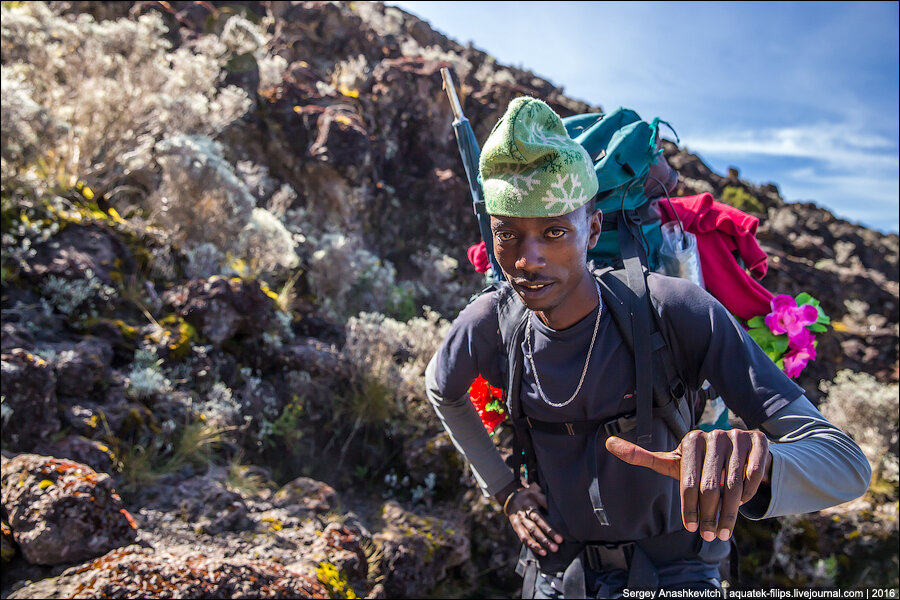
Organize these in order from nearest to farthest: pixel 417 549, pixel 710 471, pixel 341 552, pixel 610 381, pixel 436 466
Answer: pixel 710 471 → pixel 610 381 → pixel 341 552 → pixel 417 549 → pixel 436 466

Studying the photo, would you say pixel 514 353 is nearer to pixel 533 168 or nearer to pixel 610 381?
pixel 610 381

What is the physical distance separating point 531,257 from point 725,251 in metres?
0.96

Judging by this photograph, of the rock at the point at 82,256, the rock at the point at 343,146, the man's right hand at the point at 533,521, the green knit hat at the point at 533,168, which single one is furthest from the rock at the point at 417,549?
the rock at the point at 343,146

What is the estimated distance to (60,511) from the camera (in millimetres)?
2369

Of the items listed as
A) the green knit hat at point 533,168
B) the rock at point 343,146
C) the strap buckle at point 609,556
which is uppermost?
the rock at point 343,146

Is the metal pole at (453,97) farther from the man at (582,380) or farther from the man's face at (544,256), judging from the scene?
the man's face at (544,256)

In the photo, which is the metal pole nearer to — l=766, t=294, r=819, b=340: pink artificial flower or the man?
the man

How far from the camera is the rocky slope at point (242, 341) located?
9.20 feet

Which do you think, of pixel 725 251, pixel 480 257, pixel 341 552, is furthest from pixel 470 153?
pixel 341 552

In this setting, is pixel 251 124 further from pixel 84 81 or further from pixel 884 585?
pixel 884 585

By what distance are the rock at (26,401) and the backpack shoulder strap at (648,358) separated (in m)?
3.10

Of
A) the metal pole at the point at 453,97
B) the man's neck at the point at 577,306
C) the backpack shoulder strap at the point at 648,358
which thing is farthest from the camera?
the metal pole at the point at 453,97

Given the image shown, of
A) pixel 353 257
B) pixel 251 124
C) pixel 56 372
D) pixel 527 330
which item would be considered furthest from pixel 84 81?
pixel 527 330

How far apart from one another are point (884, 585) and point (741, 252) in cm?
388
